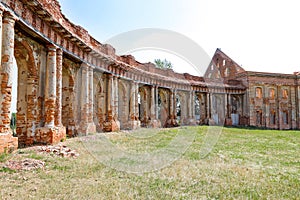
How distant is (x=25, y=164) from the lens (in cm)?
613

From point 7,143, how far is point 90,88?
7.80 metres

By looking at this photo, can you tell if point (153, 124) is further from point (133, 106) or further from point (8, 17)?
point (8, 17)

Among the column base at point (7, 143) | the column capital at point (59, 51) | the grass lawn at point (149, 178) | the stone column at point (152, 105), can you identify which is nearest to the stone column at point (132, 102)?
the stone column at point (152, 105)

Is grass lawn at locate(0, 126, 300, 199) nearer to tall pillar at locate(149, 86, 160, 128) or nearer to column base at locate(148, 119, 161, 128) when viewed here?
column base at locate(148, 119, 161, 128)


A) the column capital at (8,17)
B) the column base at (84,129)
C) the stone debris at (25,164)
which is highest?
the column capital at (8,17)

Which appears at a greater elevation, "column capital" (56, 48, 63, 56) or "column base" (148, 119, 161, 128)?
"column capital" (56, 48, 63, 56)

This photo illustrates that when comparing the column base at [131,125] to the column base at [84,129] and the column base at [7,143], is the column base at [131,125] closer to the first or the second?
the column base at [84,129]

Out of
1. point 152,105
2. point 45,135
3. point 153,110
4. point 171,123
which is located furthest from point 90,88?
point 171,123

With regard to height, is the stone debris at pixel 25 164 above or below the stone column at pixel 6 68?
below

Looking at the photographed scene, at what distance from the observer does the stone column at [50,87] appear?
33.6ft

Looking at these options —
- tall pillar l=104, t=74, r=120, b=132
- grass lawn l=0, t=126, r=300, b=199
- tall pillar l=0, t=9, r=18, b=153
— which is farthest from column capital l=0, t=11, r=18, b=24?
tall pillar l=104, t=74, r=120, b=132

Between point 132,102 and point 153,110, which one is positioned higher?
point 132,102

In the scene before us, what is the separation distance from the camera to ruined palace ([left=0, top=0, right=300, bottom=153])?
28.9ft

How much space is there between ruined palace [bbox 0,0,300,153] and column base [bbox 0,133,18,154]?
3 centimetres
